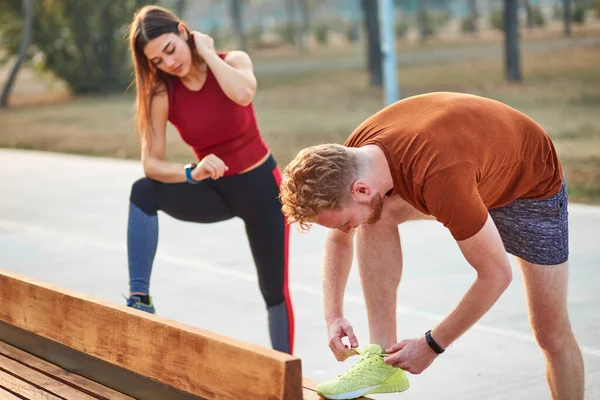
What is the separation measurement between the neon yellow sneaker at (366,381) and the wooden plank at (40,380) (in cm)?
108

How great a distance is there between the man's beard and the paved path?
1760 millimetres

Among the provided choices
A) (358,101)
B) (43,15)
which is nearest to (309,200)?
(358,101)

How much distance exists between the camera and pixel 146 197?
532 centimetres

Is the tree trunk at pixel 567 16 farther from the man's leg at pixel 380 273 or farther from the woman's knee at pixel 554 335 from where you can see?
the man's leg at pixel 380 273

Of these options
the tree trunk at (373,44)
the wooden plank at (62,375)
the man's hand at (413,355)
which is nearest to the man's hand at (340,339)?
the man's hand at (413,355)

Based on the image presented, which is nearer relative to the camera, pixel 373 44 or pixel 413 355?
pixel 413 355

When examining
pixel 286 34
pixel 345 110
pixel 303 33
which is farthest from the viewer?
pixel 303 33

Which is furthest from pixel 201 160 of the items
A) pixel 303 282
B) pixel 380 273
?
pixel 303 282

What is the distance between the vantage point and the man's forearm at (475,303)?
354 centimetres

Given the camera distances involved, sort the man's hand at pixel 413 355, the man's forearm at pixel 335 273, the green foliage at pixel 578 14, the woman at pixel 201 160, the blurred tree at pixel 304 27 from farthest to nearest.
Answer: the blurred tree at pixel 304 27, the green foliage at pixel 578 14, the woman at pixel 201 160, the man's forearm at pixel 335 273, the man's hand at pixel 413 355

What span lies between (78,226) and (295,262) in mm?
3033

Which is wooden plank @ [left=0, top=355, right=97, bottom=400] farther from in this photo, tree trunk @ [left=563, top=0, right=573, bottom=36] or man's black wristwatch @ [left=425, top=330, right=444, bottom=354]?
tree trunk @ [left=563, top=0, right=573, bottom=36]

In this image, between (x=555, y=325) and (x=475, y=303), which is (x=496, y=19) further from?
(x=475, y=303)

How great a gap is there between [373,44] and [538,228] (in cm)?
2872
